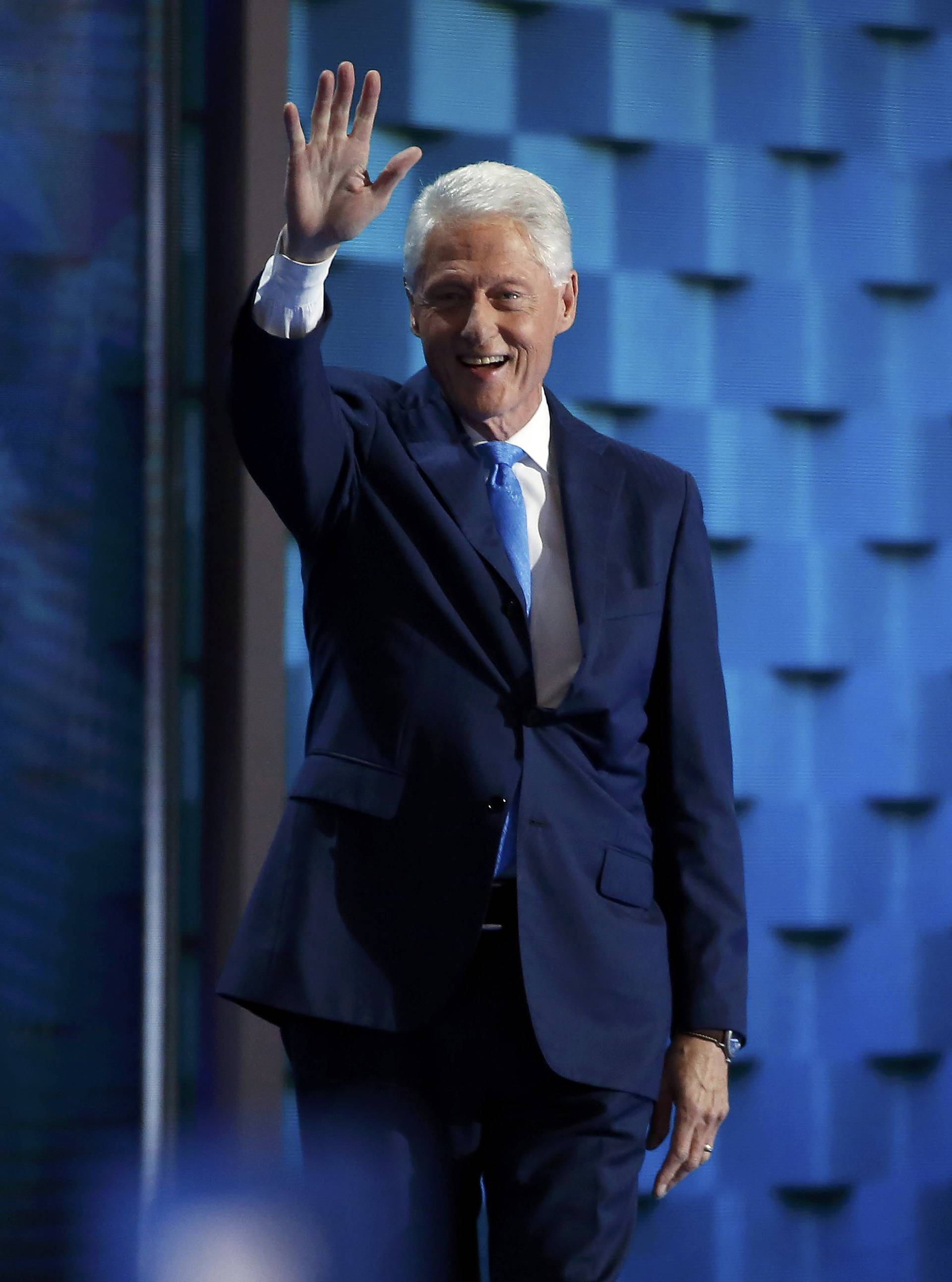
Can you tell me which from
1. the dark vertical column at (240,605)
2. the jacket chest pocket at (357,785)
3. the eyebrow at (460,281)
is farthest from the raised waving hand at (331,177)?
the dark vertical column at (240,605)

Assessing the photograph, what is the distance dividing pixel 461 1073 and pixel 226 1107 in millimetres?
726

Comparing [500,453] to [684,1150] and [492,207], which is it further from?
[684,1150]

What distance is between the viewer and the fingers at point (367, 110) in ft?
4.36

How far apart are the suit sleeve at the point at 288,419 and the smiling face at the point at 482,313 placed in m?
0.15

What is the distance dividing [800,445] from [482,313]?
95 centimetres

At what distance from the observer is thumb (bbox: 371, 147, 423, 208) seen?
4.37ft

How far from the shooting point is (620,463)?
162 cm

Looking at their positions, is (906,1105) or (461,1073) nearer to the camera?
(461,1073)

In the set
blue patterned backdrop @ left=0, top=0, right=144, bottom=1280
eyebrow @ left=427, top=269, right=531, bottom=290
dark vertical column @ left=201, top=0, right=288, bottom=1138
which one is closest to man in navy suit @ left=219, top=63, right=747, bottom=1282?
eyebrow @ left=427, top=269, right=531, bottom=290

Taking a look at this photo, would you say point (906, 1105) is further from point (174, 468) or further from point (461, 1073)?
point (174, 468)

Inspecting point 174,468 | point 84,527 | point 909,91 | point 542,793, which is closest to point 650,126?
point 909,91

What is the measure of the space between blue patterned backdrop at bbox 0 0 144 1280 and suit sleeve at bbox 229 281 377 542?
750mm

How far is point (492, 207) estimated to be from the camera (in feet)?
5.03

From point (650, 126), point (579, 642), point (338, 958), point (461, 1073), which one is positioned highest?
point (650, 126)
